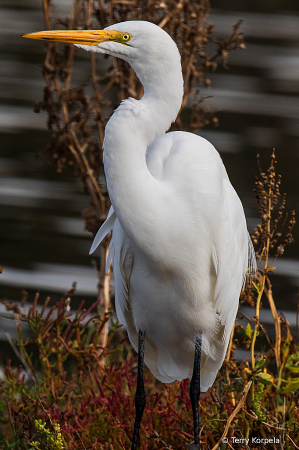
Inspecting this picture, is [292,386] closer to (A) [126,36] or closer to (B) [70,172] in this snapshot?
(A) [126,36]

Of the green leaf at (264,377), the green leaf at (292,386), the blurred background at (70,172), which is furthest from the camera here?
the blurred background at (70,172)

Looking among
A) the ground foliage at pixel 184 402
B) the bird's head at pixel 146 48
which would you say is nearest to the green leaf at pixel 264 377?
the ground foliage at pixel 184 402

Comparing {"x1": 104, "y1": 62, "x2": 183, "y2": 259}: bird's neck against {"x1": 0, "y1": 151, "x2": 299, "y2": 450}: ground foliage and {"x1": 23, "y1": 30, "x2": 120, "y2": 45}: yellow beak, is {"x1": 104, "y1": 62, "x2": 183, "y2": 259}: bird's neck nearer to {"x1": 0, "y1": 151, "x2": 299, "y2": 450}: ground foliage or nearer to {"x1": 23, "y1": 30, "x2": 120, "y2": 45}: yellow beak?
{"x1": 23, "y1": 30, "x2": 120, "y2": 45}: yellow beak

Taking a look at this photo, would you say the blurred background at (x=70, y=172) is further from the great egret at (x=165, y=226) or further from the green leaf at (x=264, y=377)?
the green leaf at (x=264, y=377)

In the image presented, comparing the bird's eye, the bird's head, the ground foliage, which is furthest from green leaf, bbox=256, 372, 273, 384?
the bird's eye

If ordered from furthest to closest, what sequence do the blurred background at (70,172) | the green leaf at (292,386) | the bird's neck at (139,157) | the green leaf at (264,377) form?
the blurred background at (70,172), the green leaf at (292,386), the green leaf at (264,377), the bird's neck at (139,157)

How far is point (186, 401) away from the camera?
284cm

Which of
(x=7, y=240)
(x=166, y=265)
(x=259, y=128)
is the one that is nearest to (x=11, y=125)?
(x=7, y=240)

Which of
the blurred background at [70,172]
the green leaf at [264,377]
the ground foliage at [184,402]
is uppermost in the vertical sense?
the green leaf at [264,377]

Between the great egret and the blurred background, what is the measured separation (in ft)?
3.19

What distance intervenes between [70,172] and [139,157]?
4.83m

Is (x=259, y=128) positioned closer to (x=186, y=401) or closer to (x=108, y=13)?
(x=108, y=13)

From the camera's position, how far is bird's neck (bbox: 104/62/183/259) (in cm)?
203

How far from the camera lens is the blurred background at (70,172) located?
509cm
